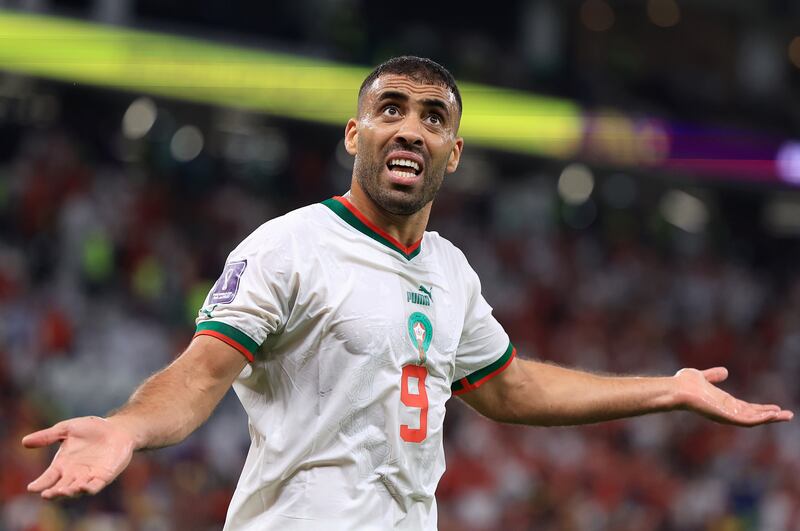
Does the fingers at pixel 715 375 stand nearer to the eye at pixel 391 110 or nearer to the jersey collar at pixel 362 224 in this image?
the jersey collar at pixel 362 224

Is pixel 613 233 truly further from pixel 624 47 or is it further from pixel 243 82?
pixel 243 82

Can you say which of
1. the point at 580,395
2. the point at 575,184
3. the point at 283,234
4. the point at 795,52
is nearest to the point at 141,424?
the point at 283,234

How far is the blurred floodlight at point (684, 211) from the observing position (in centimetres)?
2132

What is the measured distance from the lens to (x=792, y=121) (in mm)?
19781

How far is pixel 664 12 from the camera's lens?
23.5 m

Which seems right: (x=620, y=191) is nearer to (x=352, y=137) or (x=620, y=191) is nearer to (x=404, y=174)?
(x=352, y=137)

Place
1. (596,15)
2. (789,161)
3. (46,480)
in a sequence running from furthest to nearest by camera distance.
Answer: (596,15) < (789,161) < (46,480)

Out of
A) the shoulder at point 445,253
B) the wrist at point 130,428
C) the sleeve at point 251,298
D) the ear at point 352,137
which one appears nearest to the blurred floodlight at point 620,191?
the shoulder at point 445,253

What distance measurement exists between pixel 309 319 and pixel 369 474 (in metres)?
0.42

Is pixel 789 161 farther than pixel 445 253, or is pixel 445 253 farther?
pixel 789 161

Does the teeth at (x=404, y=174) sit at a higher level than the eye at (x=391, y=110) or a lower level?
lower

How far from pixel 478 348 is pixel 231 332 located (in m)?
0.98

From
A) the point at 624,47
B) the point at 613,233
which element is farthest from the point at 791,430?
the point at 624,47

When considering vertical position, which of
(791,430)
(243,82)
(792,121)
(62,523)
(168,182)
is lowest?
A: (62,523)
